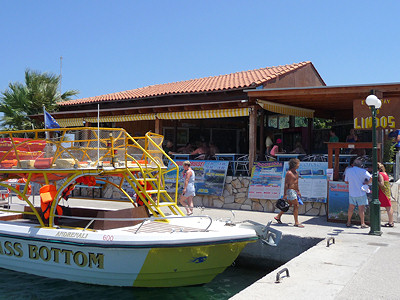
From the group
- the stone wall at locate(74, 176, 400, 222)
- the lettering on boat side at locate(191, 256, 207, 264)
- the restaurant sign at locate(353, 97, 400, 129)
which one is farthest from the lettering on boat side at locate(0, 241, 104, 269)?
the restaurant sign at locate(353, 97, 400, 129)

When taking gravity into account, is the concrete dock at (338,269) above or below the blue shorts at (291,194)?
below

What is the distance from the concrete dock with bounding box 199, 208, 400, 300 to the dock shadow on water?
1.57 metres

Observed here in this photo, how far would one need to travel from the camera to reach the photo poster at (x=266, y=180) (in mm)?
11977

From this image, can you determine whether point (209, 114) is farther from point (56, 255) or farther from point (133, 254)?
point (133, 254)

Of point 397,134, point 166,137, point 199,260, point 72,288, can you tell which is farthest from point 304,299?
point 166,137

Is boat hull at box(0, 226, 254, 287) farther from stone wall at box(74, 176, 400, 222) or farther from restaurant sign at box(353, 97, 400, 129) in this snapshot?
restaurant sign at box(353, 97, 400, 129)

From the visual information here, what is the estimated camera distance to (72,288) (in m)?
7.01

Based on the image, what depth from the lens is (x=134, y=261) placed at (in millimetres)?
6340

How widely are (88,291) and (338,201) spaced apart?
6.31m

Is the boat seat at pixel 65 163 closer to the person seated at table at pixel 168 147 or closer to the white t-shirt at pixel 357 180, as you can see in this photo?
the white t-shirt at pixel 357 180

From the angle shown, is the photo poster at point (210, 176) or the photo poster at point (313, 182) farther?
the photo poster at point (210, 176)

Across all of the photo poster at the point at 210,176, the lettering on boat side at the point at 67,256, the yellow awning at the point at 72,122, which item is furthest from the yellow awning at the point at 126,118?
the lettering on boat side at the point at 67,256

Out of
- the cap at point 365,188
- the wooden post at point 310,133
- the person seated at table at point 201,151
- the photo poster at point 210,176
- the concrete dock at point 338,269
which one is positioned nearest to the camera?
the concrete dock at point 338,269

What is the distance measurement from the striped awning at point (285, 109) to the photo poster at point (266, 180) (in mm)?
2029
